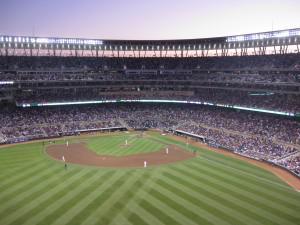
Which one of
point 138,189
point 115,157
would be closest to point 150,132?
point 115,157

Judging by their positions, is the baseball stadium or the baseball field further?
the baseball stadium

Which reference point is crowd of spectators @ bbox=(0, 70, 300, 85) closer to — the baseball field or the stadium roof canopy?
the stadium roof canopy

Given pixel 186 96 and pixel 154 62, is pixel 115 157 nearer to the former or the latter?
pixel 186 96

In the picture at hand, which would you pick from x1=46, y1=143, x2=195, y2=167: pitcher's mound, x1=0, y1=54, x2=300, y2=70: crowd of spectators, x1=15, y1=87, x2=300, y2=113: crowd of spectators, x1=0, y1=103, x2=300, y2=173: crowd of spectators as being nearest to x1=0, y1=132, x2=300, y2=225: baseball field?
x1=46, y1=143, x2=195, y2=167: pitcher's mound

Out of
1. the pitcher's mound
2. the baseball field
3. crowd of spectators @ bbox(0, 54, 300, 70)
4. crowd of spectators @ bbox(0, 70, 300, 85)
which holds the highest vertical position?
crowd of spectators @ bbox(0, 54, 300, 70)

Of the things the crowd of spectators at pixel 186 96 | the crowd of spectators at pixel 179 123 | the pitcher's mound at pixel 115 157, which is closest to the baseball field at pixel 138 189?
the pitcher's mound at pixel 115 157

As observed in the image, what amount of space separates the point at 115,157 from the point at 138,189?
15225 mm

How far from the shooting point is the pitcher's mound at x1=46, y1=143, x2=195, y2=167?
4500cm

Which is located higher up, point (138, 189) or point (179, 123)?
point (179, 123)

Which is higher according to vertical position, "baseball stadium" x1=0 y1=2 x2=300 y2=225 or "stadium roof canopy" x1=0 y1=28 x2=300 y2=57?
"stadium roof canopy" x1=0 y1=28 x2=300 y2=57

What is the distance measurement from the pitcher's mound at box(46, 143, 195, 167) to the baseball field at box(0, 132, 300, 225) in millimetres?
149

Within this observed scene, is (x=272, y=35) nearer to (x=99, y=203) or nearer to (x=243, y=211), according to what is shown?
(x=243, y=211)

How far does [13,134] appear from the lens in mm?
62906

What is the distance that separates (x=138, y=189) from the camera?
3391cm
